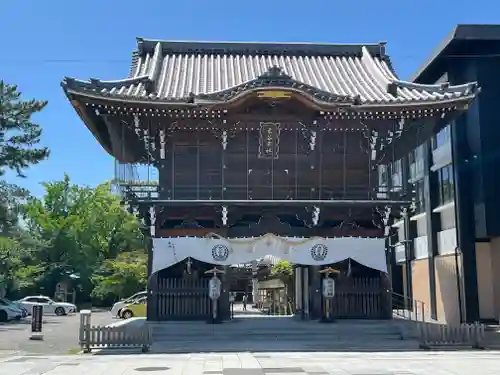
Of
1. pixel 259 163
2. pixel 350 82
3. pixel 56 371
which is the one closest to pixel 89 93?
pixel 259 163

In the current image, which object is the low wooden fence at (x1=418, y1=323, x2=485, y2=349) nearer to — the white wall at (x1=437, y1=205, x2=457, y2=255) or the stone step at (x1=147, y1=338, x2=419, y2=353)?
the stone step at (x1=147, y1=338, x2=419, y2=353)

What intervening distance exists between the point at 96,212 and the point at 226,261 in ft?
143

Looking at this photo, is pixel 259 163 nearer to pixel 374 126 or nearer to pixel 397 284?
pixel 374 126

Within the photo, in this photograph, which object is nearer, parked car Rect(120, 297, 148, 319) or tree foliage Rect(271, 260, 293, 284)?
tree foliage Rect(271, 260, 293, 284)

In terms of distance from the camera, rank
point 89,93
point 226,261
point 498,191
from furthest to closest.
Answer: point 498,191 < point 226,261 < point 89,93

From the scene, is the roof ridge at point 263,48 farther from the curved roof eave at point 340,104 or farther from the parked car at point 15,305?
the parked car at point 15,305

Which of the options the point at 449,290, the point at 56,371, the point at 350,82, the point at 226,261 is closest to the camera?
the point at 56,371

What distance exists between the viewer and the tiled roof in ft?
65.5

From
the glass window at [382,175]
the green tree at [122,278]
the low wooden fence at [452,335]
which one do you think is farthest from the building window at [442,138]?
the green tree at [122,278]

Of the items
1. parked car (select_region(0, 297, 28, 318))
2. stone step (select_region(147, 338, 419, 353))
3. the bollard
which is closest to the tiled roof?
stone step (select_region(147, 338, 419, 353))

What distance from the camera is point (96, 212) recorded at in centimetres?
6116

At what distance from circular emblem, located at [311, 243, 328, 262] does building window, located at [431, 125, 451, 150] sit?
11.9 metres

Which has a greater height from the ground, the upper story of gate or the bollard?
the upper story of gate

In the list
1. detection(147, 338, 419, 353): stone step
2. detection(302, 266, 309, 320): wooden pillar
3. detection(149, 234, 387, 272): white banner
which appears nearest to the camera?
detection(147, 338, 419, 353): stone step
